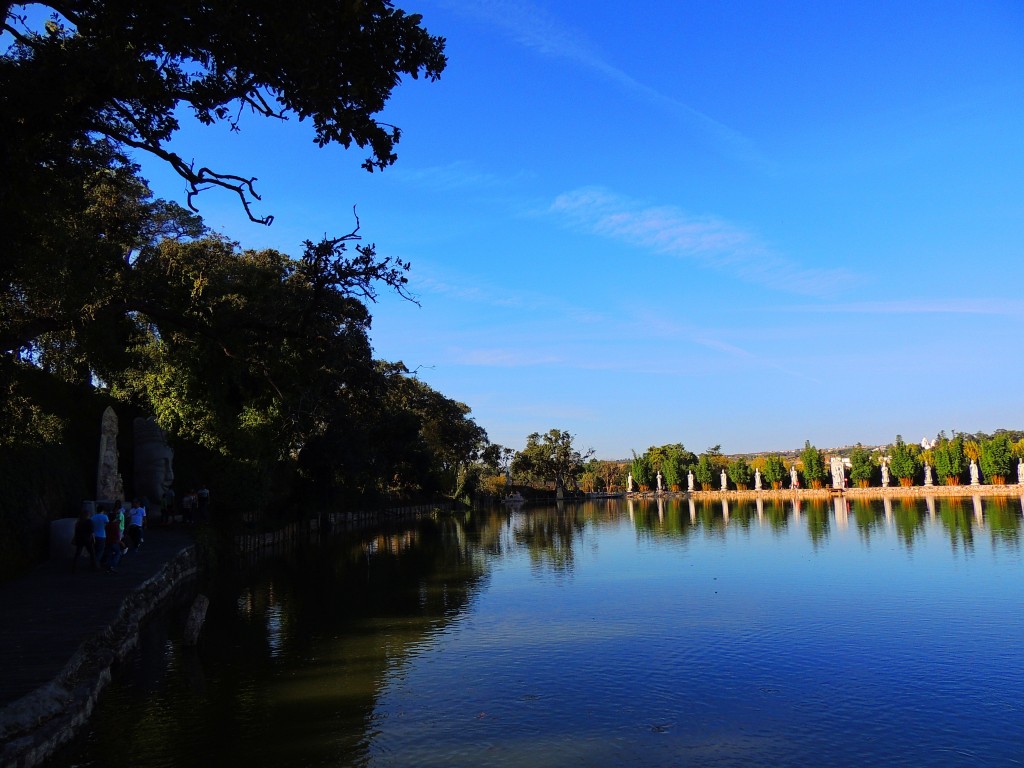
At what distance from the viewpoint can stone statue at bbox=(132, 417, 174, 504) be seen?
2500cm

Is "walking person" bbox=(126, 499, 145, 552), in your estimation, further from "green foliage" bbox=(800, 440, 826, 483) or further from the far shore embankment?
"green foliage" bbox=(800, 440, 826, 483)

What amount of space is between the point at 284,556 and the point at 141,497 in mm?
6090

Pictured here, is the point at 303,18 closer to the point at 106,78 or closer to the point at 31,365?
the point at 106,78

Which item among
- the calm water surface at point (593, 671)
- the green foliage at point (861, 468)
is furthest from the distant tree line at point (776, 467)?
the calm water surface at point (593, 671)

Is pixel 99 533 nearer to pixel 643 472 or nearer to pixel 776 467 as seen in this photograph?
pixel 776 467

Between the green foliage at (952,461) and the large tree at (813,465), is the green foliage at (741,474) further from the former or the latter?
the green foliage at (952,461)

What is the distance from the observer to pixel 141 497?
81.1ft

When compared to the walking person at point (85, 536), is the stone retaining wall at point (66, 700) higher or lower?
lower

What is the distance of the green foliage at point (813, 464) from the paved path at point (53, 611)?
7304 centimetres

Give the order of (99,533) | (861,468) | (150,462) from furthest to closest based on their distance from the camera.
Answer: (861,468) < (150,462) < (99,533)

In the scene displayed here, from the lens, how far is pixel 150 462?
25016 millimetres

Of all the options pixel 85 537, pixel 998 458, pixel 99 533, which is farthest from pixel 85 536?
pixel 998 458

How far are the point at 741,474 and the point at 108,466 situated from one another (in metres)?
75.2

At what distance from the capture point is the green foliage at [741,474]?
281 ft
